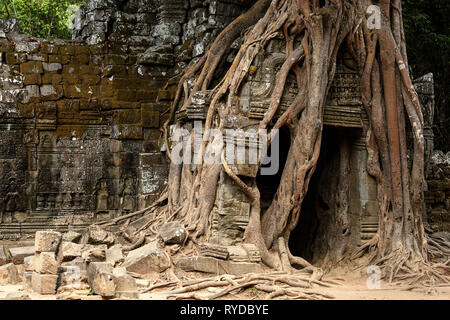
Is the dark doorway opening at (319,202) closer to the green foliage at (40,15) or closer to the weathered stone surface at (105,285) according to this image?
the weathered stone surface at (105,285)

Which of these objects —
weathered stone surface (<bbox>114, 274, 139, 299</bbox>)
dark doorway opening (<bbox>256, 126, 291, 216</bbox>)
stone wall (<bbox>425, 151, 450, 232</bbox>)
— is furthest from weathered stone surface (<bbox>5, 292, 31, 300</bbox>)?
stone wall (<bbox>425, 151, 450, 232</bbox>)

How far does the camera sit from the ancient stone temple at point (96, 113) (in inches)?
428

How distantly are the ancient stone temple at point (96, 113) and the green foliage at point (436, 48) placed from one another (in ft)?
14.6

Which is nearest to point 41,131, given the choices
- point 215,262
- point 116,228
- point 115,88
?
point 115,88

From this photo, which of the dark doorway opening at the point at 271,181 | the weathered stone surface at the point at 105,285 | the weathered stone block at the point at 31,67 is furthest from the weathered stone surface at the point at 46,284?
the weathered stone block at the point at 31,67

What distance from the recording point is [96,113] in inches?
443

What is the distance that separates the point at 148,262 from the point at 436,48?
35.9 ft

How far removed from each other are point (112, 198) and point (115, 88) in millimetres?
1825

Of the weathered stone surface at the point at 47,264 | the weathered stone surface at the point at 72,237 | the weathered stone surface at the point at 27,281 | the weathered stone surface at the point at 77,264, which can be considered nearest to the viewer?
the weathered stone surface at the point at 47,264

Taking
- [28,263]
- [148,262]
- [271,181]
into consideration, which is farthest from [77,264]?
[271,181]

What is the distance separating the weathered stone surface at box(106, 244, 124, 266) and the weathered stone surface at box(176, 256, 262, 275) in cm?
76

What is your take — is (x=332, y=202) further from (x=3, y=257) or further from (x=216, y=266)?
(x=3, y=257)

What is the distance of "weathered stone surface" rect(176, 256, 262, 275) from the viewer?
8.00m

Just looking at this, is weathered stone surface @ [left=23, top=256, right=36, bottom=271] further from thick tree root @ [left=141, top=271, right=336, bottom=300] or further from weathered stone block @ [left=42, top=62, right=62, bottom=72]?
weathered stone block @ [left=42, top=62, right=62, bottom=72]
